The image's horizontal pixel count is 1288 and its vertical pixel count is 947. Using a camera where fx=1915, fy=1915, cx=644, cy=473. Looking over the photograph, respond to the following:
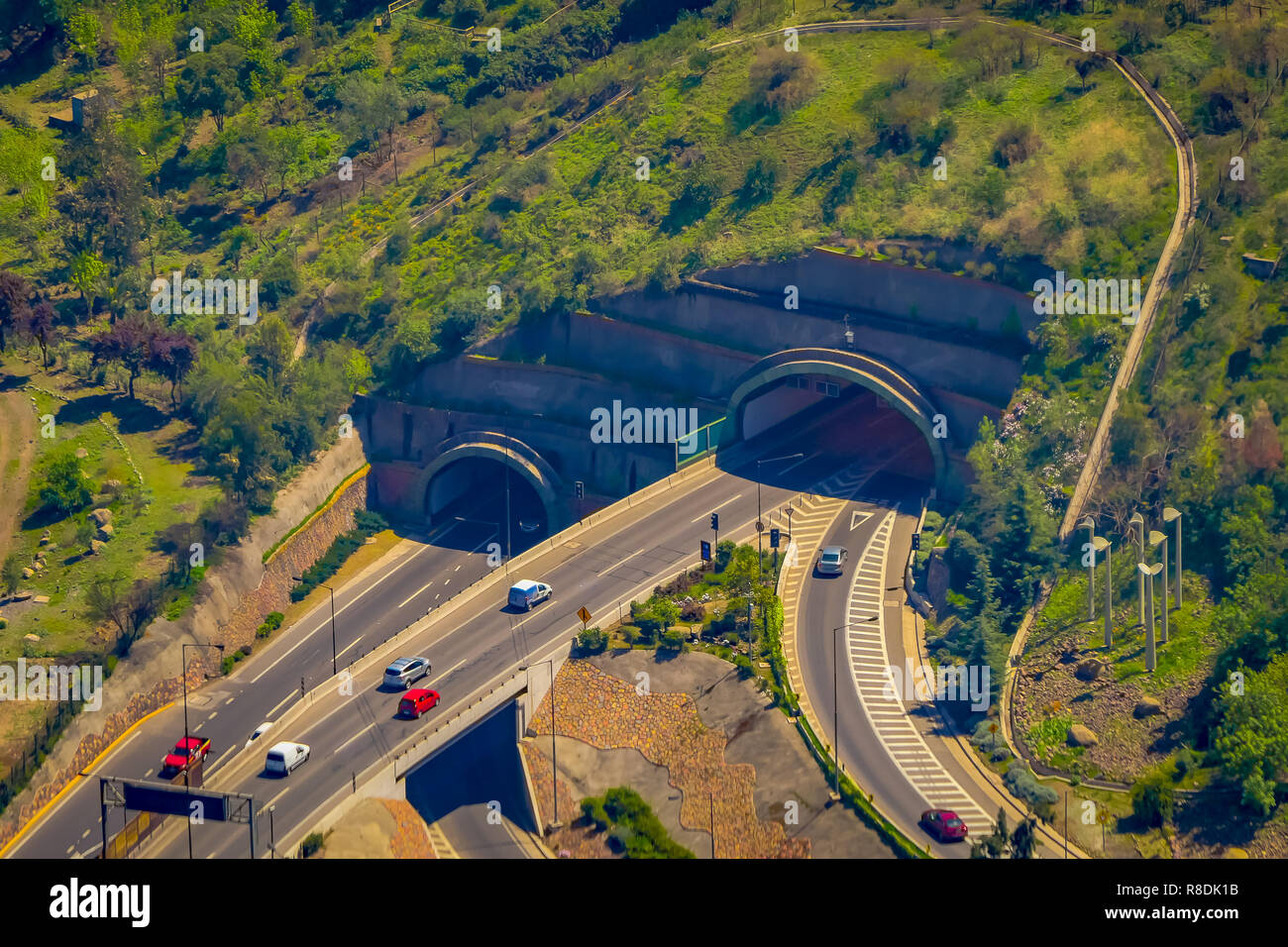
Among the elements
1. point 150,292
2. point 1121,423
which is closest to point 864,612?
point 1121,423

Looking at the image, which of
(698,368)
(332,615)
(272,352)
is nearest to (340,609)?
(332,615)

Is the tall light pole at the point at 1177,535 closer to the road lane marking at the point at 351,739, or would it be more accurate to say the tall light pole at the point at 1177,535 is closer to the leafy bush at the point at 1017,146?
the leafy bush at the point at 1017,146

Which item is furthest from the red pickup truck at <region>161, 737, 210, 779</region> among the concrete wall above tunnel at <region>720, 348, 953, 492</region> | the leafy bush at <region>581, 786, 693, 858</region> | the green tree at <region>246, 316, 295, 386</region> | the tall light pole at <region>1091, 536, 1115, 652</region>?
the tall light pole at <region>1091, 536, 1115, 652</region>

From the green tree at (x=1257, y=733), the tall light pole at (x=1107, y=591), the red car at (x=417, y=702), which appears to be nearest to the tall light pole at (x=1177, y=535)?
the tall light pole at (x=1107, y=591)

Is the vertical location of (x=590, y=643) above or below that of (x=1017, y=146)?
below

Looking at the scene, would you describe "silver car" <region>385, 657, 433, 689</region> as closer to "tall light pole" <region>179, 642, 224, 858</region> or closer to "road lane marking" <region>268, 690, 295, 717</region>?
"road lane marking" <region>268, 690, 295, 717</region>

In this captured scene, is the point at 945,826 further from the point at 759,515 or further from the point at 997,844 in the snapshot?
the point at 759,515
